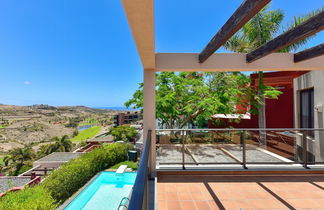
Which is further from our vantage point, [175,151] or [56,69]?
[56,69]

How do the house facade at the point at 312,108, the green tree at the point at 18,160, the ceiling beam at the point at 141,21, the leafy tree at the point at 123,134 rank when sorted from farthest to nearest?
the leafy tree at the point at 123,134 < the green tree at the point at 18,160 < the house facade at the point at 312,108 < the ceiling beam at the point at 141,21

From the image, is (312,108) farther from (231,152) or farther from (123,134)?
(123,134)

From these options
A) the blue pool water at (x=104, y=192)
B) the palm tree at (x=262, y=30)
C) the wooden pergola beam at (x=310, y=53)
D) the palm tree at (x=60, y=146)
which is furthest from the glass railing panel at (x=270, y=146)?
the palm tree at (x=60, y=146)

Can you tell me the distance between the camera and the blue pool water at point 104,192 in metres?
8.52

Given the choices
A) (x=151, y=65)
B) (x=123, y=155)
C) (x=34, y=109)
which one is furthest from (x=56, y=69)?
(x=151, y=65)

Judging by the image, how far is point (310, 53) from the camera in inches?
109

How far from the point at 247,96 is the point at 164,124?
5.06 meters

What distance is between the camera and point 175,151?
146 inches

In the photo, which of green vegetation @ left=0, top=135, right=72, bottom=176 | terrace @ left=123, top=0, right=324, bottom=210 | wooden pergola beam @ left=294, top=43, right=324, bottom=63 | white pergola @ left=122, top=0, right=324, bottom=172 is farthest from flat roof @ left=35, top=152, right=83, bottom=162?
wooden pergola beam @ left=294, top=43, right=324, bottom=63

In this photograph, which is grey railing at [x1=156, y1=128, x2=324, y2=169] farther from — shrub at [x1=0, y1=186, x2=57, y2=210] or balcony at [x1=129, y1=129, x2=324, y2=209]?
shrub at [x1=0, y1=186, x2=57, y2=210]

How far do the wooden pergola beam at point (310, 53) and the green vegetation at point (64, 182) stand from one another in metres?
9.12

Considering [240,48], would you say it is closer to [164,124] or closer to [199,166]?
[164,124]

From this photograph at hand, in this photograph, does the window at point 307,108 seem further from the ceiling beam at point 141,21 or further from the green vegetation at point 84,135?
the green vegetation at point 84,135

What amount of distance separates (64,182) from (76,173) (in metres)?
1.18
